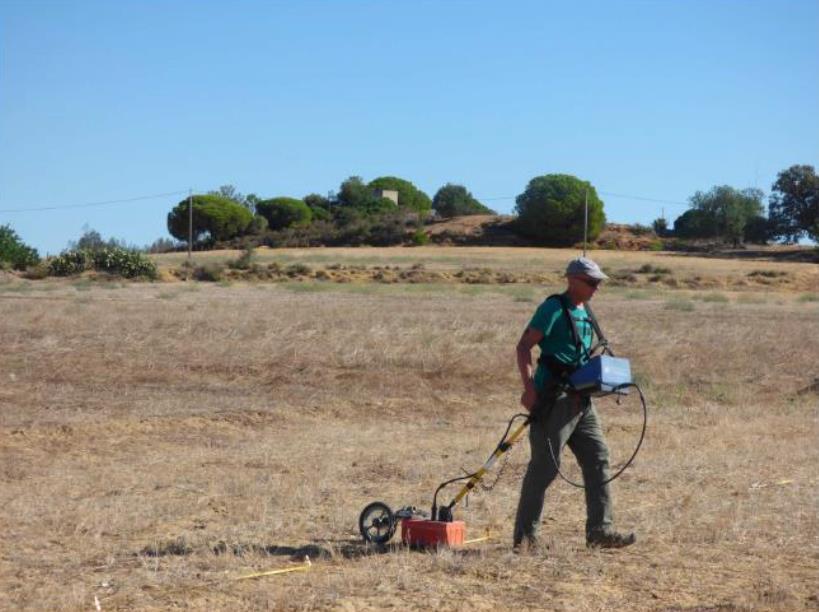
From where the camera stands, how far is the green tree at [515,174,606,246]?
84.4 m

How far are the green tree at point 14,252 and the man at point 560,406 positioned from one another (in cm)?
4711

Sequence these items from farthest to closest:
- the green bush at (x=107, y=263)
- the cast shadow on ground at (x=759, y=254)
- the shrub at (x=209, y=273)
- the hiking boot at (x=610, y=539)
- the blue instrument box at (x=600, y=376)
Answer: the cast shadow on ground at (x=759, y=254) < the green bush at (x=107, y=263) < the shrub at (x=209, y=273) < the hiking boot at (x=610, y=539) < the blue instrument box at (x=600, y=376)

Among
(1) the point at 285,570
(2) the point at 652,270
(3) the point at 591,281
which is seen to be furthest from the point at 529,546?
(2) the point at 652,270

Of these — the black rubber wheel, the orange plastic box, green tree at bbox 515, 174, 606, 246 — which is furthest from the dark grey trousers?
green tree at bbox 515, 174, 606, 246

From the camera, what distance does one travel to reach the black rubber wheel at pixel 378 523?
25.0 ft

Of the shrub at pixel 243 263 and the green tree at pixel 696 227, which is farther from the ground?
the green tree at pixel 696 227

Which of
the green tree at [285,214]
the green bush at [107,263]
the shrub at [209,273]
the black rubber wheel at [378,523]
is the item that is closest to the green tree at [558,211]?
the green tree at [285,214]

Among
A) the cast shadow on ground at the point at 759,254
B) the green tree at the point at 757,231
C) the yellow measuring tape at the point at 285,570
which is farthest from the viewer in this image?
the green tree at the point at 757,231

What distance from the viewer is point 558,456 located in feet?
23.9

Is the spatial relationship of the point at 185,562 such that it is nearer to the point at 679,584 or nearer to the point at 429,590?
the point at 429,590

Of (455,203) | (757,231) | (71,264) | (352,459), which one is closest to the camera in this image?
(352,459)

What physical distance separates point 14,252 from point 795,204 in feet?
197

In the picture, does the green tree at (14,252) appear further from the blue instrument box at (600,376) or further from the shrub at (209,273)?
the blue instrument box at (600,376)

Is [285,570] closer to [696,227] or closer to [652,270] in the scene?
[652,270]
